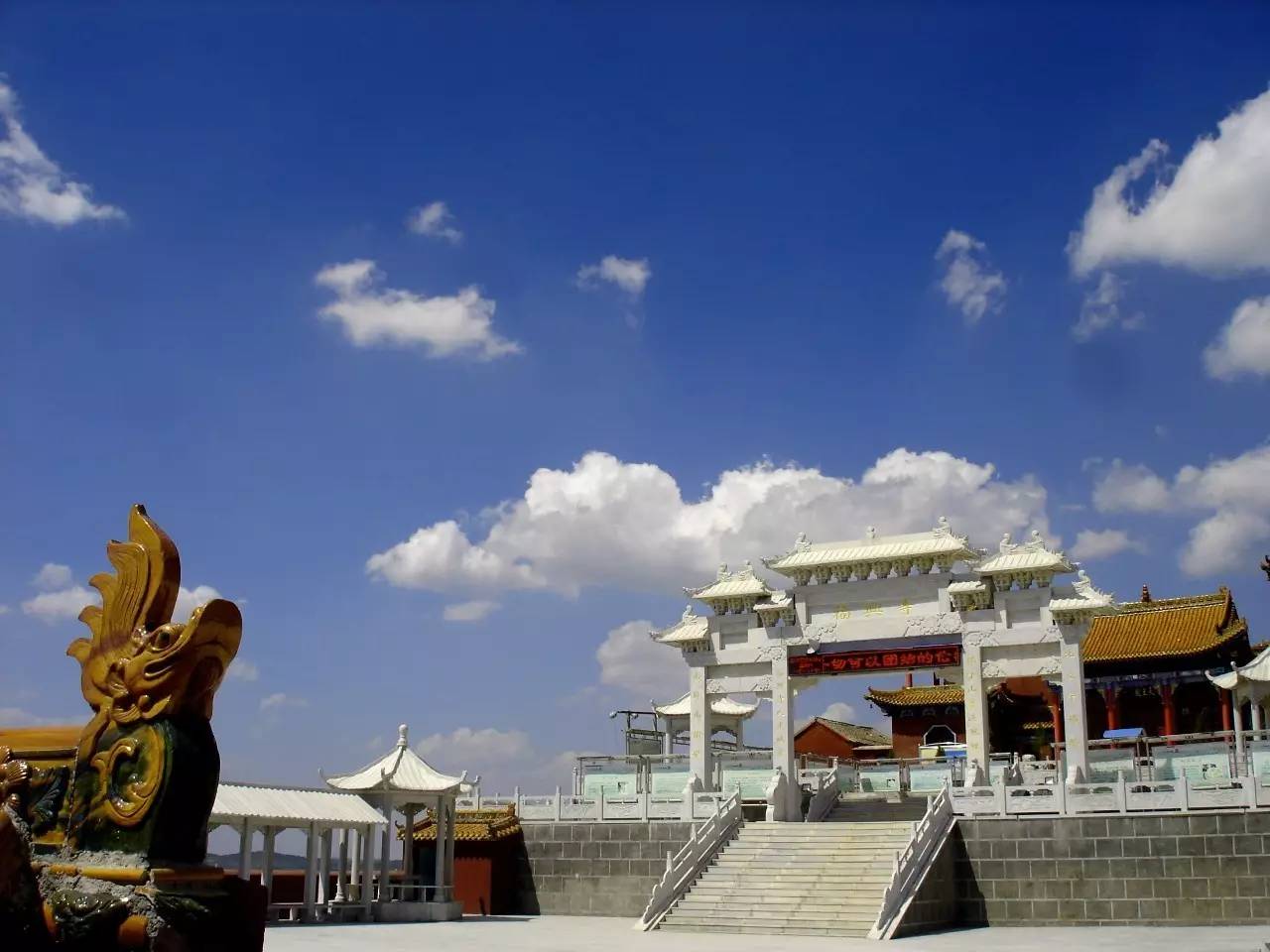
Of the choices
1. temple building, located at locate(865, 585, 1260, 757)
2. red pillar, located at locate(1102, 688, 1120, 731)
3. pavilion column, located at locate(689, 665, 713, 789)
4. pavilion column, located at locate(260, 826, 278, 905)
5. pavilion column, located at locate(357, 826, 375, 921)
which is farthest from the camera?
red pillar, located at locate(1102, 688, 1120, 731)

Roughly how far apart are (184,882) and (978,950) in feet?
37.8

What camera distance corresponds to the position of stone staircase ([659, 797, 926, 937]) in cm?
1980

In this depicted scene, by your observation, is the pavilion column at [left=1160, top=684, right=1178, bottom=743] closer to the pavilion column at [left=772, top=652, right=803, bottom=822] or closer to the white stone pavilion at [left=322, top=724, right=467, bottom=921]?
the pavilion column at [left=772, top=652, right=803, bottom=822]

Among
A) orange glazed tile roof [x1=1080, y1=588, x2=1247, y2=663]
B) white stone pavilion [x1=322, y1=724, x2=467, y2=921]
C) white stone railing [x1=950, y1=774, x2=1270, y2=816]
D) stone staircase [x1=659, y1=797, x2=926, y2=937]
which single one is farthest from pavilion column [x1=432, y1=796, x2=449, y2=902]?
orange glazed tile roof [x1=1080, y1=588, x2=1247, y2=663]

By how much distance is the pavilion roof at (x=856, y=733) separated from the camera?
4428 centimetres

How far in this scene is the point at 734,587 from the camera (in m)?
27.8

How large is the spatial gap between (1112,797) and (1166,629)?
1530 centimetres

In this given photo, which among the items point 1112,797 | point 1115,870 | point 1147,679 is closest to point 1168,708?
point 1147,679

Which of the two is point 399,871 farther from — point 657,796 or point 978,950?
point 978,950

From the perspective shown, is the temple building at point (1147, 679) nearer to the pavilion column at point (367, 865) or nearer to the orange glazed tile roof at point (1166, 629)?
the orange glazed tile roof at point (1166, 629)

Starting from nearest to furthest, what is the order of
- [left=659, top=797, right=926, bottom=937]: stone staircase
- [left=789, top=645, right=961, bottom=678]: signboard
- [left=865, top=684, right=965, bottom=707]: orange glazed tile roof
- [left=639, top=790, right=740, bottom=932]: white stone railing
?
[left=659, top=797, right=926, bottom=937]: stone staircase → [left=639, top=790, right=740, bottom=932]: white stone railing → [left=789, top=645, right=961, bottom=678]: signboard → [left=865, top=684, right=965, bottom=707]: orange glazed tile roof

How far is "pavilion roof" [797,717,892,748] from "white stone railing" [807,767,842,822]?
18168mm

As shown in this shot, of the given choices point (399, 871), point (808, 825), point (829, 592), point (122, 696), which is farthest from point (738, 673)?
point (122, 696)

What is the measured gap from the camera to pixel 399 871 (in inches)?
1056
